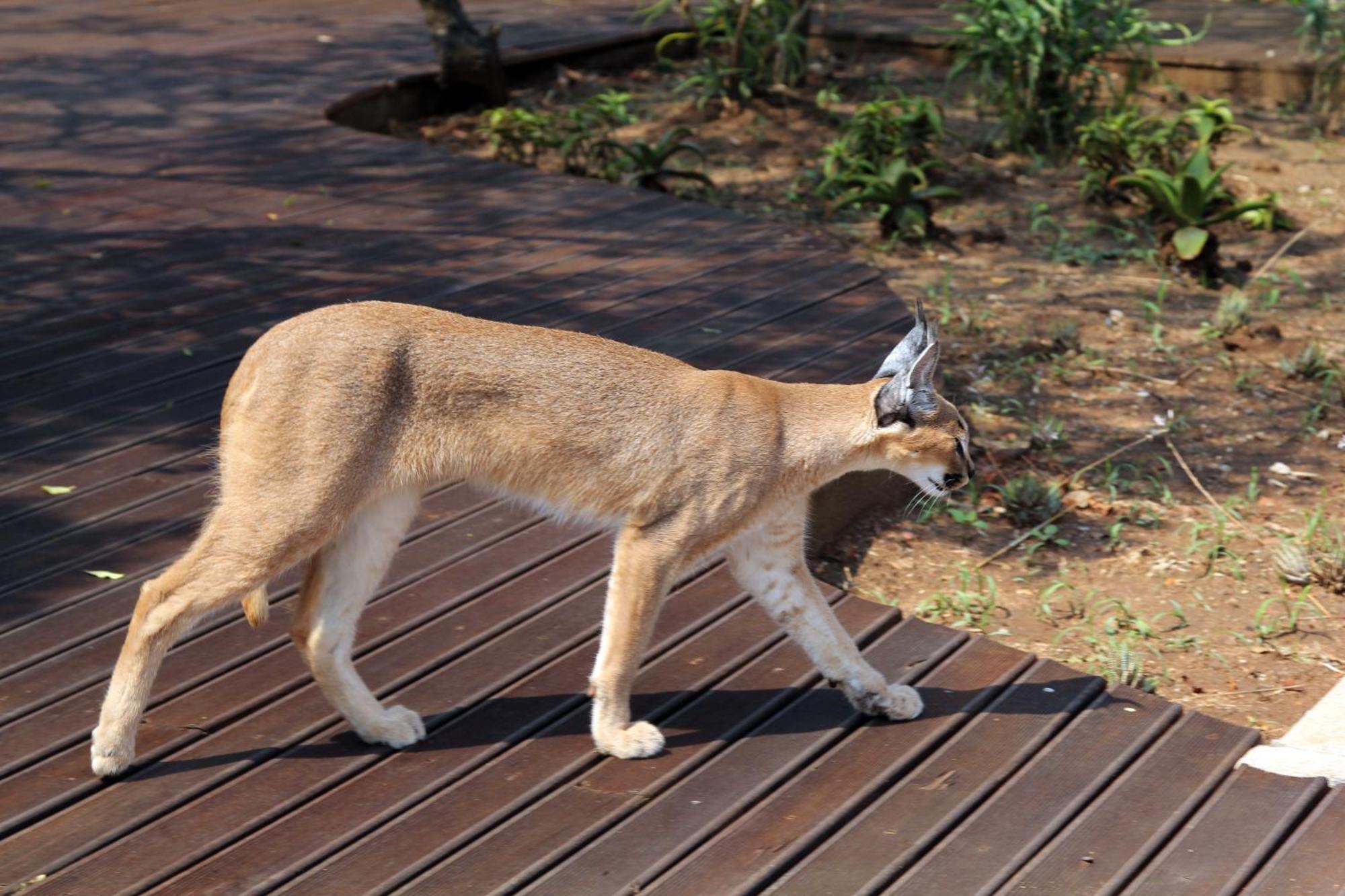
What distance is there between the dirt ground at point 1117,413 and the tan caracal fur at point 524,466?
4.60 ft

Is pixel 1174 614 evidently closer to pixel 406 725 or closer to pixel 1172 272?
pixel 406 725

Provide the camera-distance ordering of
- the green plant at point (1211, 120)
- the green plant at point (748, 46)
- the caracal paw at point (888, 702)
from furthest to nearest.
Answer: the green plant at point (748, 46) → the green plant at point (1211, 120) → the caracal paw at point (888, 702)

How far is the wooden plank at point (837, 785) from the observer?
3.62m

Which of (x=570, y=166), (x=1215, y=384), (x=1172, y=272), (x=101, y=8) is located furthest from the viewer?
(x=101, y=8)

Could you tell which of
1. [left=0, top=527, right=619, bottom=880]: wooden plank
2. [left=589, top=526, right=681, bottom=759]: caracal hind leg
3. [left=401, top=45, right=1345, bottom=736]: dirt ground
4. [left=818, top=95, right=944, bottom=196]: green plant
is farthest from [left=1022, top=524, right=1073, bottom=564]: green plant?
[left=818, top=95, right=944, bottom=196]: green plant

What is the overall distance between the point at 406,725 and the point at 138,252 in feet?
14.0

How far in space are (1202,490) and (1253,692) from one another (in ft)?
4.78

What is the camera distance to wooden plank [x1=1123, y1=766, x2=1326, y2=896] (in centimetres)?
363

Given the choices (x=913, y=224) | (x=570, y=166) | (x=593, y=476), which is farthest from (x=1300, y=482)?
(x=570, y=166)

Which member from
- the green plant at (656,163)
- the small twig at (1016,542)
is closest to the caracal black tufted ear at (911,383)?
the small twig at (1016,542)

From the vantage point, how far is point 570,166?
32.3 feet

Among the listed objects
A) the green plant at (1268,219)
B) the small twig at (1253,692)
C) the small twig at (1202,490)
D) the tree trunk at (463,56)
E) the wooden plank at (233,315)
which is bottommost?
the small twig at (1253,692)

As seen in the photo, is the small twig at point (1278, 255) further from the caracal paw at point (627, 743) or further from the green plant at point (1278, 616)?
the caracal paw at point (627, 743)

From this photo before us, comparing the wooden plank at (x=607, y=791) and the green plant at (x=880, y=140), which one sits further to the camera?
the green plant at (x=880, y=140)
